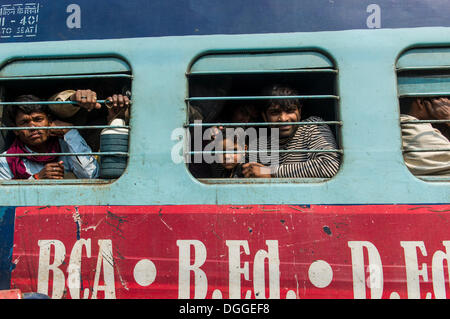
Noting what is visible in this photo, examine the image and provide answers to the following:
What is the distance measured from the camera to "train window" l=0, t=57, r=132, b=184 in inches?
79.0

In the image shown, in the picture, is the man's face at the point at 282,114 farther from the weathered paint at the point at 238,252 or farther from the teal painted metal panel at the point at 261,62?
the weathered paint at the point at 238,252

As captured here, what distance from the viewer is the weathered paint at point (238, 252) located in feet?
5.94

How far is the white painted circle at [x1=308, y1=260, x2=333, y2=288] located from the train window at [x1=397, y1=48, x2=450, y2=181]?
0.62 m

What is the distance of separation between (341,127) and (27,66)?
166 cm

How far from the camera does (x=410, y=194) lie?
185 cm

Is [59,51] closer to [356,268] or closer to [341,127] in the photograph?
[341,127]

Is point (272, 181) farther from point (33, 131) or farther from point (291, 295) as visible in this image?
point (33, 131)

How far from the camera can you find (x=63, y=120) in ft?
7.77

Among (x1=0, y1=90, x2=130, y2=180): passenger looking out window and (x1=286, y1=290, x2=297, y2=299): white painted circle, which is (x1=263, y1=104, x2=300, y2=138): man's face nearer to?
(x1=0, y1=90, x2=130, y2=180): passenger looking out window

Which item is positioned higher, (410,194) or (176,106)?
(176,106)

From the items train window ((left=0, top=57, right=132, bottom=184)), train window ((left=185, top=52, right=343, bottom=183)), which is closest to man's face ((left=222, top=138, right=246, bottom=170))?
train window ((left=185, top=52, right=343, bottom=183))

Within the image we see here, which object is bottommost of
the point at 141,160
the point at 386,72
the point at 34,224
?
the point at 34,224

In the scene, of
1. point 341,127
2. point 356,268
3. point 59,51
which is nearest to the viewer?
point 356,268

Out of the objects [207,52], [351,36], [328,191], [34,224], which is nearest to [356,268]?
[328,191]
